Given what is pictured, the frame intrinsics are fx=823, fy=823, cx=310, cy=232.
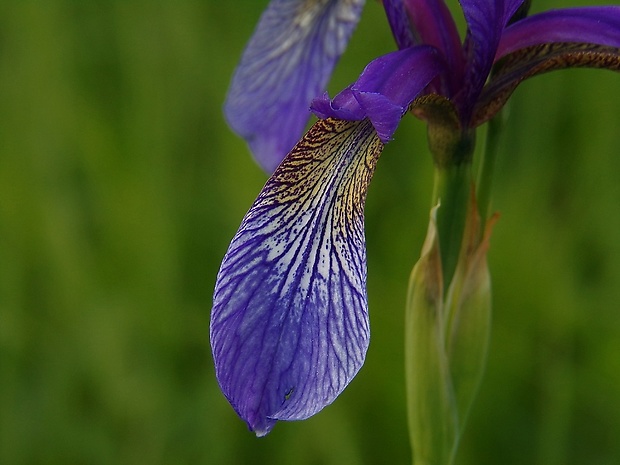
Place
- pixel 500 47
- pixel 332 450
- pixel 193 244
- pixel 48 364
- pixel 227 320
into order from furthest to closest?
pixel 193 244
pixel 48 364
pixel 332 450
pixel 500 47
pixel 227 320

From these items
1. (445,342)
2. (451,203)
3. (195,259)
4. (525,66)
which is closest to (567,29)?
(525,66)

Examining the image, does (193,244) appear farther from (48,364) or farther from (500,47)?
(500,47)

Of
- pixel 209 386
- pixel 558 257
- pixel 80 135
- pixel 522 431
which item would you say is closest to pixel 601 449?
pixel 522 431

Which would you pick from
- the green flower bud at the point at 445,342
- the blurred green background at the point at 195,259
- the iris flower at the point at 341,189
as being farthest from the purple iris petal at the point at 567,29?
the blurred green background at the point at 195,259

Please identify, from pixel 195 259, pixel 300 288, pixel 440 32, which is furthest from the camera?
pixel 195 259

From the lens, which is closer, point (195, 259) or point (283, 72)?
point (283, 72)

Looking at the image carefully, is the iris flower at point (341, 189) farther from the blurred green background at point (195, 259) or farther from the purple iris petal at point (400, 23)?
the blurred green background at point (195, 259)

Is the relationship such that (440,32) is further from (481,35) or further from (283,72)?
(283,72)
